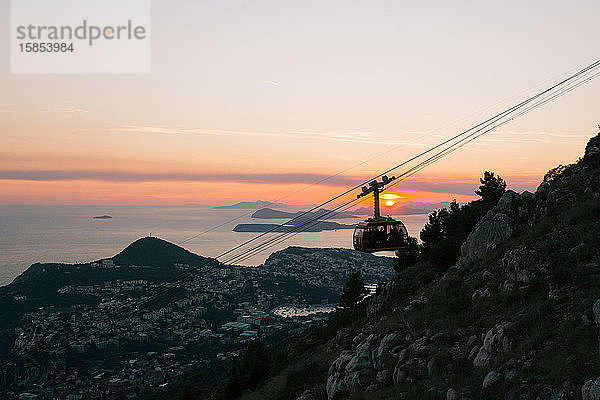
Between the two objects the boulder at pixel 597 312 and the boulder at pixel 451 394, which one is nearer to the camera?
the boulder at pixel 597 312

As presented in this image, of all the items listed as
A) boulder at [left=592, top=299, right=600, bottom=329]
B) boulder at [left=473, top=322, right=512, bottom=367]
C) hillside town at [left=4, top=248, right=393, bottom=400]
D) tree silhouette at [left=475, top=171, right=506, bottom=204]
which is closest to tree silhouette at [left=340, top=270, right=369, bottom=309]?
tree silhouette at [left=475, top=171, right=506, bottom=204]

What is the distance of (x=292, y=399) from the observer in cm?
2438

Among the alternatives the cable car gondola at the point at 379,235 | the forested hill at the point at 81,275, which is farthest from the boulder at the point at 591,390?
the forested hill at the point at 81,275

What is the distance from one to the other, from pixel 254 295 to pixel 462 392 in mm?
139024

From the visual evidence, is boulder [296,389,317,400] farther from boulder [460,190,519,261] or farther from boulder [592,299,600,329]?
boulder [460,190,519,261]

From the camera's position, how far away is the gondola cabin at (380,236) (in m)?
28.5

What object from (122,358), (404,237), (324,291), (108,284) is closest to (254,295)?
(324,291)

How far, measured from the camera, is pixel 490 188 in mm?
47281

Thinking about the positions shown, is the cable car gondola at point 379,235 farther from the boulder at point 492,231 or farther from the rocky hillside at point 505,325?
the boulder at point 492,231

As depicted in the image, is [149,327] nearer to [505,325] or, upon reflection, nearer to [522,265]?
[522,265]

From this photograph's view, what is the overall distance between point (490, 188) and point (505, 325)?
34.2 metres

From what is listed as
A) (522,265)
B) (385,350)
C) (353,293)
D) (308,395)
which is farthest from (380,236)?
(353,293)

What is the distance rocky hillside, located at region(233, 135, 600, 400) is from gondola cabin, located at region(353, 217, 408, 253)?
3837mm

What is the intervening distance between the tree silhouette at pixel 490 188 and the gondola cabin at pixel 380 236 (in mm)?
20436
